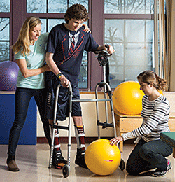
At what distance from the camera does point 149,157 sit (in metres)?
2.40

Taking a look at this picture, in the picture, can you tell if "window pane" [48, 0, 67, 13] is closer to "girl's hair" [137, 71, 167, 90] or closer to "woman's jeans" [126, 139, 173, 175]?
"girl's hair" [137, 71, 167, 90]

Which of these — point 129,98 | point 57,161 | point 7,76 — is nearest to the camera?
point 57,161

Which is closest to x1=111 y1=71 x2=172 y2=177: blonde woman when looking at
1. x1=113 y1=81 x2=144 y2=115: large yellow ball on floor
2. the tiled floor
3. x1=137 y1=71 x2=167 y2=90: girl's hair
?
x1=137 y1=71 x2=167 y2=90: girl's hair

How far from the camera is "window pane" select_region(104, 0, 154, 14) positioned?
435 cm

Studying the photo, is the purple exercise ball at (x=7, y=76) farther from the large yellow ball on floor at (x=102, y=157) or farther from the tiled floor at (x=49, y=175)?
the large yellow ball on floor at (x=102, y=157)

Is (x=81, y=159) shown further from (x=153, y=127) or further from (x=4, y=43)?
→ (x=4, y=43)

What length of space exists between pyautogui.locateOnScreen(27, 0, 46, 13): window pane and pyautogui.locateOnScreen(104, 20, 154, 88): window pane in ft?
3.19

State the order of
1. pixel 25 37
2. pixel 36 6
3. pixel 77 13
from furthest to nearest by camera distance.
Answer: pixel 36 6
pixel 25 37
pixel 77 13

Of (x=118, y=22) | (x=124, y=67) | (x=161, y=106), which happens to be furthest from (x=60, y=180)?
(x=118, y=22)

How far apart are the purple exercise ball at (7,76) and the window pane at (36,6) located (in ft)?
3.27

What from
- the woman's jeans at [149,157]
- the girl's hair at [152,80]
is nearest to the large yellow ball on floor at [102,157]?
the woman's jeans at [149,157]

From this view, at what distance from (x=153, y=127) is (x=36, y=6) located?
2.79m

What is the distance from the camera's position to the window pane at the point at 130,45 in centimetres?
438

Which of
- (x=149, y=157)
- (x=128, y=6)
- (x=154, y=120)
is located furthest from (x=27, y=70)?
(x=128, y=6)
